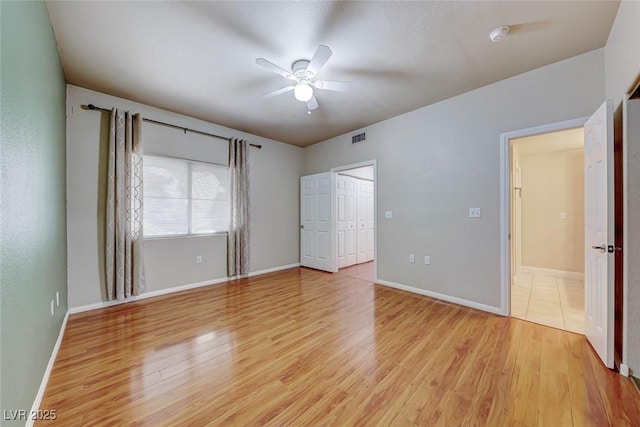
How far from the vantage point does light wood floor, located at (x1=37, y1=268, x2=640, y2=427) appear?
1.50 metres

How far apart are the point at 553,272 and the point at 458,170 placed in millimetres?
3241

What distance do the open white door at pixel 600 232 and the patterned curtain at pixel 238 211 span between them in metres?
4.37

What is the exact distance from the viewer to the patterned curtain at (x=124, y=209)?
3199 mm

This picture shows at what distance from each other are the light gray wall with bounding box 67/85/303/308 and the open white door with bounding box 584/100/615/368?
4465 mm

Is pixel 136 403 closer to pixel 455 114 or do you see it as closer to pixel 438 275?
pixel 438 275

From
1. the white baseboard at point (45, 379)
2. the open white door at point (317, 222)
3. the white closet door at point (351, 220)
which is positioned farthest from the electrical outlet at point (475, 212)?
the white baseboard at point (45, 379)

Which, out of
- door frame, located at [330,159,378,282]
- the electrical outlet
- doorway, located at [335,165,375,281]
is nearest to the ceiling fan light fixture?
door frame, located at [330,159,378,282]

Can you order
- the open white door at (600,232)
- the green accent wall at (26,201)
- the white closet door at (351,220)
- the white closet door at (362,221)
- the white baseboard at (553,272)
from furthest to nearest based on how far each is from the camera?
the white closet door at (362,221) < the white closet door at (351,220) < the white baseboard at (553,272) < the open white door at (600,232) < the green accent wall at (26,201)

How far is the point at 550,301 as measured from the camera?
329cm

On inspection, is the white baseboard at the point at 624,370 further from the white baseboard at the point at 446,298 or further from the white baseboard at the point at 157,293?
the white baseboard at the point at 157,293

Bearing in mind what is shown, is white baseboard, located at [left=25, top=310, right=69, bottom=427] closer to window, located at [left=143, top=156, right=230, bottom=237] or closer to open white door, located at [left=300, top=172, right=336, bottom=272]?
window, located at [left=143, top=156, right=230, bottom=237]

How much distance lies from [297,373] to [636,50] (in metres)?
3.13

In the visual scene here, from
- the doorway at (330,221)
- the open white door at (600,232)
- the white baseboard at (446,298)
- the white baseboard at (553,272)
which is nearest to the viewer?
the open white door at (600,232)

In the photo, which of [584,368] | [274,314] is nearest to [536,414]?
A: [584,368]
